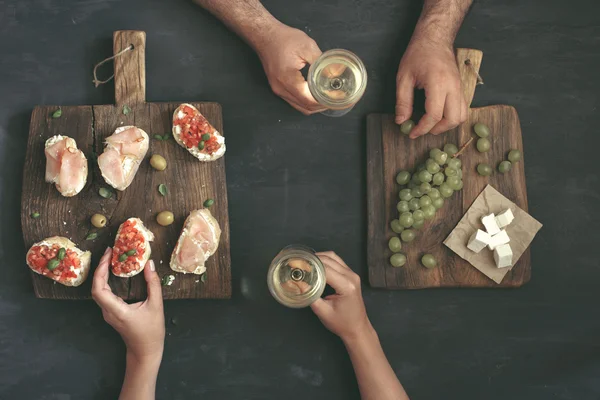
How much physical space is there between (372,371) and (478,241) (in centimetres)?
54

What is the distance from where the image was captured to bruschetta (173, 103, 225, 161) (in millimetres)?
1691

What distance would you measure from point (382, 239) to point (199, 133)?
0.69 meters

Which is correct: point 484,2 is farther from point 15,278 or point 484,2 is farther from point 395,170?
point 15,278

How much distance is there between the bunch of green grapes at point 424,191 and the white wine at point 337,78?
12.9 inches

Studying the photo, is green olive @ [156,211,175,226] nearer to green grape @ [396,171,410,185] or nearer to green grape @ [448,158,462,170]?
green grape @ [396,171,410,185]

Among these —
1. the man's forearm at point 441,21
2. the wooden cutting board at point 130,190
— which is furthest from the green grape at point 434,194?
the wooden cutting board at point 130,190

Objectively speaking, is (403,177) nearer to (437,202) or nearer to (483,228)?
Result: (437,202)

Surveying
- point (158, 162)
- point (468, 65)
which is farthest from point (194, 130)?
point (468, 65)

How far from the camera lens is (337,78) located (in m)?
1.65

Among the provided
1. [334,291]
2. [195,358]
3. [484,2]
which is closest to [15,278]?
[195,358]

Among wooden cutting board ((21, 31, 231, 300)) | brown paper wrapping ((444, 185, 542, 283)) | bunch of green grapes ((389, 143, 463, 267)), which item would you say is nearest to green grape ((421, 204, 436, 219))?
bunch of green grapes ((389, 143, 463, 267))

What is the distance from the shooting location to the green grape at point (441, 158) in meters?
1.74

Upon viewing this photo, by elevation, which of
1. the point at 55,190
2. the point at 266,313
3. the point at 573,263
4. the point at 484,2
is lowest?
the point at 266,313

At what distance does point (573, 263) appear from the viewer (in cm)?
188
